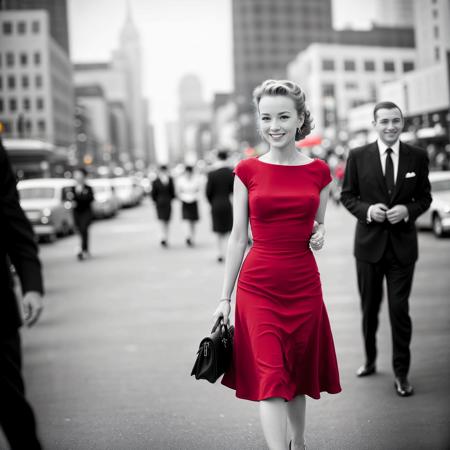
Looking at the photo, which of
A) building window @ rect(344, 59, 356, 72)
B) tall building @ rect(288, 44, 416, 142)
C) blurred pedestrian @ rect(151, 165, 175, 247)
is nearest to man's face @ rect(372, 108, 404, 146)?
blurred pedestrian @ rect(151, 165, 175, 247)

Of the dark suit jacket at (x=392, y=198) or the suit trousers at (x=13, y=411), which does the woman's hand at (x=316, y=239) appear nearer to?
the suit trousers at (x=13, y=411)

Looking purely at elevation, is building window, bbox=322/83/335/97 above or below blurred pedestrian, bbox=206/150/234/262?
above

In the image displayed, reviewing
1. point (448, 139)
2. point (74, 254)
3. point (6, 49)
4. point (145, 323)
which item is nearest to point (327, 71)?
point (6, 49)

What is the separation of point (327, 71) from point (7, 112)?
157ft

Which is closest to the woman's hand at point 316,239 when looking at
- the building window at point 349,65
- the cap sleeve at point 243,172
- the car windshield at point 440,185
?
the cap sleeve at point 243,172

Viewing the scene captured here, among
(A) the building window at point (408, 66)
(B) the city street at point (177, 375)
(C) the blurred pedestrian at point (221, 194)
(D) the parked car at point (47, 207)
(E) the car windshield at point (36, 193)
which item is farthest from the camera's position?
(A) the building window at point (408, 66)

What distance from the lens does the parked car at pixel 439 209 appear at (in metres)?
16.1

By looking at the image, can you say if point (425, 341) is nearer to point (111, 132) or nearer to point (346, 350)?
point (346, 350)

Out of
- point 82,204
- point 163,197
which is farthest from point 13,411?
point 163,197

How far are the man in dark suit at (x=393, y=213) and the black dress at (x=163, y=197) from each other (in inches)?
508

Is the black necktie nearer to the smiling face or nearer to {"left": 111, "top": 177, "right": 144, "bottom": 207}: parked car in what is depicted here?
the smiling face

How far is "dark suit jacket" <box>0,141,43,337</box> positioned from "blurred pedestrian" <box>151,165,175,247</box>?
15.0 m

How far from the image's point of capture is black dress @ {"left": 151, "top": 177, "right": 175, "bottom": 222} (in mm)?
18109

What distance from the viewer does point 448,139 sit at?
3900 cm
